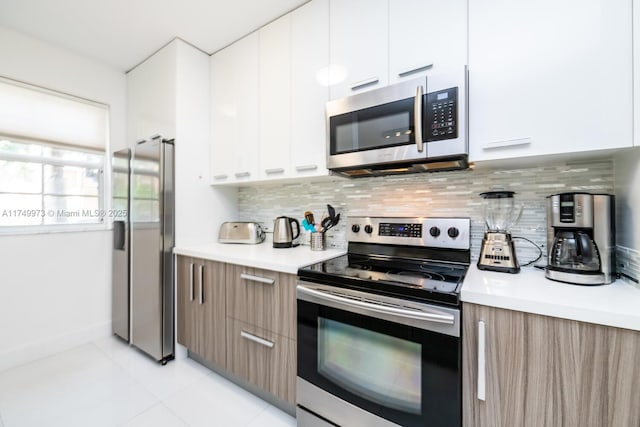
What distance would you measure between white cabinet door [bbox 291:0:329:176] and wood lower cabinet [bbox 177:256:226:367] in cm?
88

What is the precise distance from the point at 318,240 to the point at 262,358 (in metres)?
0.79

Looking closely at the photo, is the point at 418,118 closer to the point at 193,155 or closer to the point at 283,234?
the point at 283,234

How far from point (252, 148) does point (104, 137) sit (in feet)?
5.17

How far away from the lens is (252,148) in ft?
6.39

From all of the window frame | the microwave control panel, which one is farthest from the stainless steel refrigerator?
the microwave control panel

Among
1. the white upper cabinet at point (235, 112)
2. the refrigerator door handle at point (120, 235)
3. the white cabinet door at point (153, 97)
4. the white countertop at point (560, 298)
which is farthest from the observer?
the refrigerator door handle at point (120, 235)

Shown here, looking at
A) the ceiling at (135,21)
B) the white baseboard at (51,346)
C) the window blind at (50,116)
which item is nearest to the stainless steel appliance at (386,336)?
the ceiling at (135,21)

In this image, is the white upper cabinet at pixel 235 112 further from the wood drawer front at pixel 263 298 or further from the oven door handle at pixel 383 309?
the oven door handle at pixel 383 309

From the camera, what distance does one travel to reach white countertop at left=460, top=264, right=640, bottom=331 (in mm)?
737

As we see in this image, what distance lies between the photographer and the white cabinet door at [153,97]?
2.06 m

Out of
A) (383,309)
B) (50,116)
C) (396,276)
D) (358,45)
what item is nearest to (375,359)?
(383,309)

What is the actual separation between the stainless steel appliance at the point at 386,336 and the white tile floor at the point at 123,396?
49cm

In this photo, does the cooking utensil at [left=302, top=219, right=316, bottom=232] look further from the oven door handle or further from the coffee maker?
the coffee maker

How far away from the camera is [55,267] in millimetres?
2141
